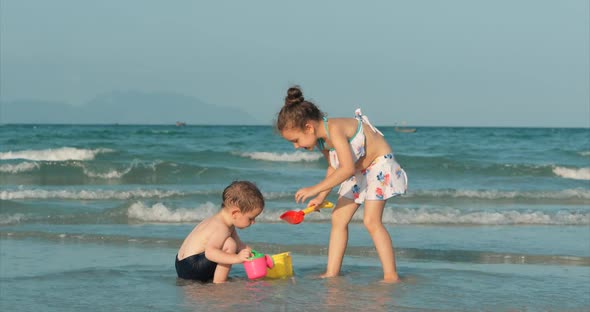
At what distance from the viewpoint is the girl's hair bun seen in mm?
4879

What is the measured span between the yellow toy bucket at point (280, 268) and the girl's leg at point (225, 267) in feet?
0.97

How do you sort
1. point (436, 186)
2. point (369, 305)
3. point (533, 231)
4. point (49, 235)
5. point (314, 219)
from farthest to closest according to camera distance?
point (436, 186) → point (314, 219) → point (533, 231) → point (49, 235) → point (369, 305)

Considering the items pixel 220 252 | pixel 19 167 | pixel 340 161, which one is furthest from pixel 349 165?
pixel 19 167

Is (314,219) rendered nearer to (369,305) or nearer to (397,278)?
(397,278)

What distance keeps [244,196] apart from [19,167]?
12.2 meters

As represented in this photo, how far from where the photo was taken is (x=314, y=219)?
29.1ft

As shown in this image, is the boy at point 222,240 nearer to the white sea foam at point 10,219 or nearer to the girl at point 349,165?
the girl at point 349,165

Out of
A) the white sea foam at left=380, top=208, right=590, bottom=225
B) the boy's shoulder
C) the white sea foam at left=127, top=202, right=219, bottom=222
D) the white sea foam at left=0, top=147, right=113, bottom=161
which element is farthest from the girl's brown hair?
the white sea foam at left=0, top=147, right=113, bottom=161

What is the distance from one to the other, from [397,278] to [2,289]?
104 inches

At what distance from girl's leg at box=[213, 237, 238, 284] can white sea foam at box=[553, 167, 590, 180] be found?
1450 centimetres

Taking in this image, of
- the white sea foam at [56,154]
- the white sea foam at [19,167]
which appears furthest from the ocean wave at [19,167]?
the white sea foam at [56,154]

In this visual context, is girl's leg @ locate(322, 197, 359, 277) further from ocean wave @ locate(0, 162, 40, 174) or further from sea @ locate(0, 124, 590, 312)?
ocean wave @ locate(0, 162, 40, 174)

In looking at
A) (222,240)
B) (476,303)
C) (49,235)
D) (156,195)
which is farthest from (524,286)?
(156,195)

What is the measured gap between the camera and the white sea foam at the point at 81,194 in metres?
11.4
